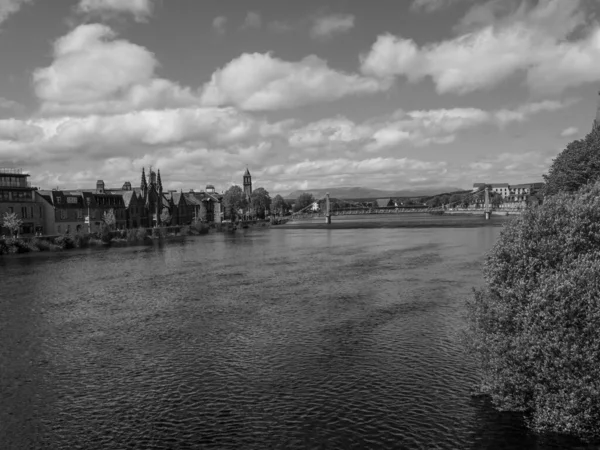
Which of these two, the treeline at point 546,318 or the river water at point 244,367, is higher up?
the treeline at point 546,318

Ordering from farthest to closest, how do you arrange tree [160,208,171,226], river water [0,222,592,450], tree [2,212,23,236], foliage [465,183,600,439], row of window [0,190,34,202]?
tree [160,208,171,226] < row of window [0,190,34,202] < tree [2,212,23,236] < river water [0,222,592,450] < foliage [465,183,600,439]

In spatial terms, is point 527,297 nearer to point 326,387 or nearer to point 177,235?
point 326,387

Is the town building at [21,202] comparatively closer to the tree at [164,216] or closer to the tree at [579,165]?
the tree at [164,216]

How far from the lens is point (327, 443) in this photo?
19891 mm

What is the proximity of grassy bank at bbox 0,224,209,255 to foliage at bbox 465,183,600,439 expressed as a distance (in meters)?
95.8

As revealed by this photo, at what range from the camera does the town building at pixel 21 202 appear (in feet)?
349

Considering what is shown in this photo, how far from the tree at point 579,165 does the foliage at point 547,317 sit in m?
55.9

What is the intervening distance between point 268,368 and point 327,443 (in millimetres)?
8857

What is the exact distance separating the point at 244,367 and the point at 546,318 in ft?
56.1

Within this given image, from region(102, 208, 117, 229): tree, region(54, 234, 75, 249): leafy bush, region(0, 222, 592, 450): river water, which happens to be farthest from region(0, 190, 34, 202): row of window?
region(0, 222, 592, 450): river water

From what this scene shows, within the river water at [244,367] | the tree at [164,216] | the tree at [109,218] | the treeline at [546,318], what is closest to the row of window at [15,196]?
the tree at [109,218]

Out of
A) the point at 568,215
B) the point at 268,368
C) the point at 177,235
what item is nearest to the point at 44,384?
the point at 268,368

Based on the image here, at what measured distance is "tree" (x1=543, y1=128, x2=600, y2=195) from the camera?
2852 inches

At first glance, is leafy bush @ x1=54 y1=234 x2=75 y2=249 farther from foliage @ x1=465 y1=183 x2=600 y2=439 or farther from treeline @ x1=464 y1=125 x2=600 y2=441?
foliage @ x1=465 y1=183 x2=600 y2=439
